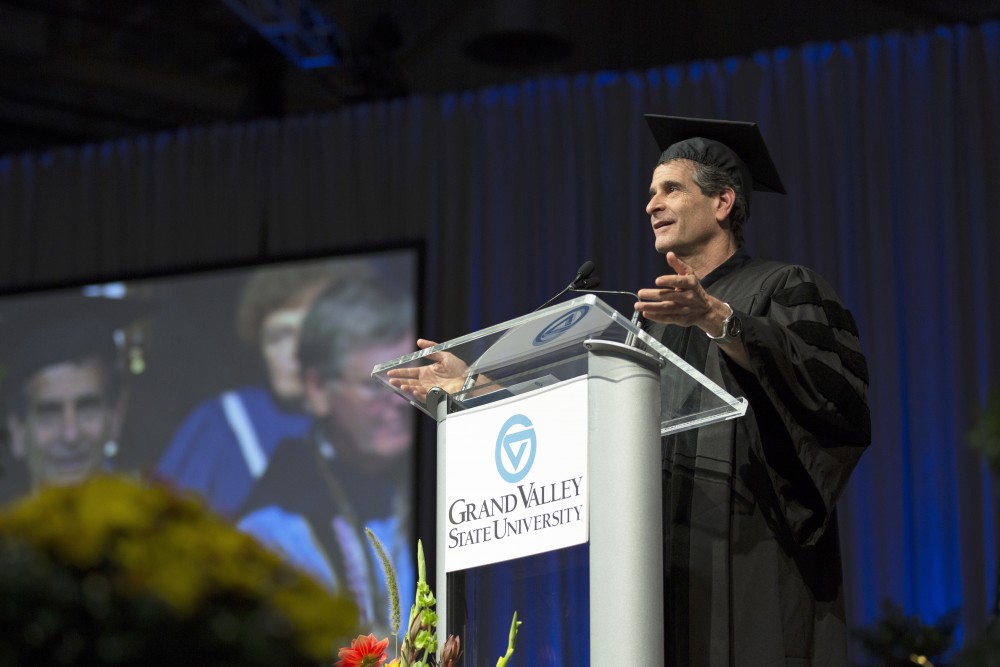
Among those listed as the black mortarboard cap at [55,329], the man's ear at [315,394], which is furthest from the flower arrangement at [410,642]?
the black mortarboard cap at [55,329]

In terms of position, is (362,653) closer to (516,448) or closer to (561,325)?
(516,448)

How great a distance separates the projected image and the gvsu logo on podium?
3.87 meters

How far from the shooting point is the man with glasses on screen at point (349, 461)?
5918 millimetres

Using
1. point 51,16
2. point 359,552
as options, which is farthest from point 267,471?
point 51,16

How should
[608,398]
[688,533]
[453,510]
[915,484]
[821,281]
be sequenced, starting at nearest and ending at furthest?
[608,398] → [453,510] → [688,533] → [821,281] → [915,484]

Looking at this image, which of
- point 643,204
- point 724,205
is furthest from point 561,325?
point 643,204

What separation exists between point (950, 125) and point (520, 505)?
13.4ft

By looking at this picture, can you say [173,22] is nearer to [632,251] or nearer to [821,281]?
[632,251]

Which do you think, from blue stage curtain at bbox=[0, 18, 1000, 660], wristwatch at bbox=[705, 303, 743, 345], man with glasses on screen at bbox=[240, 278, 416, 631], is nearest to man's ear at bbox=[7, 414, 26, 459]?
blue stage curtain at bbox=[0, 18, 1000, 660]

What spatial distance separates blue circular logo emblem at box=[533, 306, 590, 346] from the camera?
6.25ft

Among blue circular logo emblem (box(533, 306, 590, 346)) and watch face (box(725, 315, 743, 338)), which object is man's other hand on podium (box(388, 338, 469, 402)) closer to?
blue circular logo emblem (box(533, 306, 590, 346))

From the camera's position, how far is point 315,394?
6.13 metres

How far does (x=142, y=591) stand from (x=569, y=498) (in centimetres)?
110

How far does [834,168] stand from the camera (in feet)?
18.5
